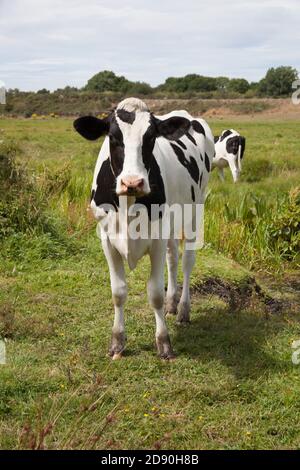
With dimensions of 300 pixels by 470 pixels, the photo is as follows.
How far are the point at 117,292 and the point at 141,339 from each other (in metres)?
0.54

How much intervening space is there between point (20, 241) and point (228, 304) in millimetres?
2798

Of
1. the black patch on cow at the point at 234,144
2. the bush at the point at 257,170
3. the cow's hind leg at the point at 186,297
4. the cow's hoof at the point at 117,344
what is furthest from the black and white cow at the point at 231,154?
the cow's hoof at the point at 117,344

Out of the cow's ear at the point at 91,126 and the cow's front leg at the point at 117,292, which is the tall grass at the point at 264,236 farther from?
the cow's ear at the point at 91,126

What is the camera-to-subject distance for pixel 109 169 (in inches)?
195

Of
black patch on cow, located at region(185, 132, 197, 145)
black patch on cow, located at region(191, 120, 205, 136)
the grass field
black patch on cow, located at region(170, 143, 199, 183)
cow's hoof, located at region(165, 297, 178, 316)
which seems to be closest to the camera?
the grass field

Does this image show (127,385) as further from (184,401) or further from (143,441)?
(143,441)

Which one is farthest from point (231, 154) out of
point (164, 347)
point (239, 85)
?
point (239, 85)

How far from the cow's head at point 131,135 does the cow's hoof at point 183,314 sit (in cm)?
179

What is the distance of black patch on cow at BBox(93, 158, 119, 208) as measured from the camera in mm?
4926

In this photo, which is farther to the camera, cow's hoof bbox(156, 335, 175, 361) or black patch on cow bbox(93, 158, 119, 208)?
cow's hoof bbox(156, 335, 175, 361)

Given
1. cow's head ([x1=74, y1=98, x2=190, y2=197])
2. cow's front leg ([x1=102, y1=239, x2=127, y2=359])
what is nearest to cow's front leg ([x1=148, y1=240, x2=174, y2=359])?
cow's front leg ([x1=102, y1=239, x2=127, y2=359])

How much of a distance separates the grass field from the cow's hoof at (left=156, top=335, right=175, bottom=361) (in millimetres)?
83

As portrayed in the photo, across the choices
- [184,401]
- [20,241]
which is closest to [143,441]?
[184,401]

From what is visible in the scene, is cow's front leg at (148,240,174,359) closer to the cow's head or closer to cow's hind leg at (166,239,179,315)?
the cow's head
